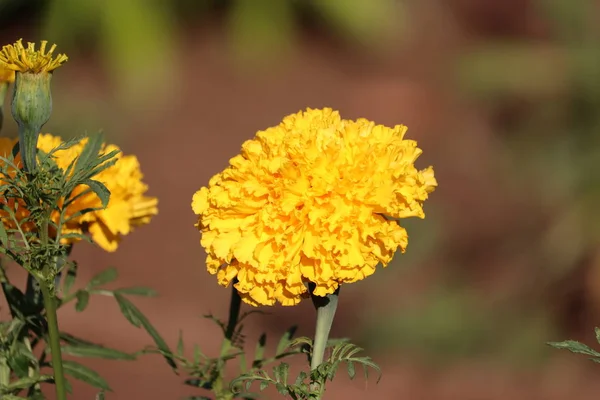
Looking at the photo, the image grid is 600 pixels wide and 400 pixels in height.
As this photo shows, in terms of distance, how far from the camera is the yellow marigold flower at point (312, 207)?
1400 millimetres

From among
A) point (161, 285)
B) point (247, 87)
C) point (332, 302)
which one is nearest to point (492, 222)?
point (161, 285)

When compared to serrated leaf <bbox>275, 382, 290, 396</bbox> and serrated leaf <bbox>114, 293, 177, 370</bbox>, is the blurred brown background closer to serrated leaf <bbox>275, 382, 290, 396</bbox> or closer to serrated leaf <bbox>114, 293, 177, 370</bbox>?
serrated leaf <bbox>114, 293, 177, 370</bbox>

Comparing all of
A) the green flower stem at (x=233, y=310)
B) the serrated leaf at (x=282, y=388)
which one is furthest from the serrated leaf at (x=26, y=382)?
the serrated leaf at (x=282, y=388)

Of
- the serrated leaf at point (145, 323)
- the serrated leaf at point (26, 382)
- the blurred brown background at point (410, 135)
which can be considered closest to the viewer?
the serrated leaf at point (26, 382)

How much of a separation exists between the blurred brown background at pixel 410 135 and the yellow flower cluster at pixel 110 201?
9.14 feet

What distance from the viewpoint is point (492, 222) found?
562 cm

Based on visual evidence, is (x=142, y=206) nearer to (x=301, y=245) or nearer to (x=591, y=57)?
(x=301, y=245)

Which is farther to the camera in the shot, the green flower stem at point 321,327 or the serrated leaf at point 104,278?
the serrated leaf at point 104,278

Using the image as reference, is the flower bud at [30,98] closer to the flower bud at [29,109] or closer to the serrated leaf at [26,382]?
the flower bud at [29,109]

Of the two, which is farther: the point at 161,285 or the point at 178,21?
the point at 178,21

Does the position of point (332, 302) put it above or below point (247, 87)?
below

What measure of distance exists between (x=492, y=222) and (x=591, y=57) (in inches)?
43.2

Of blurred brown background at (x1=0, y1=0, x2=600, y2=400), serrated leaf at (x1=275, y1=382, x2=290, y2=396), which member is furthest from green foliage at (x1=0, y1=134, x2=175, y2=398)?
blurred brown background at (x1=0, y1=0, x2=600, y2=400)

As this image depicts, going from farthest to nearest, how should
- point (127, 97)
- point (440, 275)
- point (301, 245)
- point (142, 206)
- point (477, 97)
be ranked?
1. point (127, 97)
2. point (477, 97)
3. point (440, 275)
4. point (142, 206)
5. point (301, 245)
